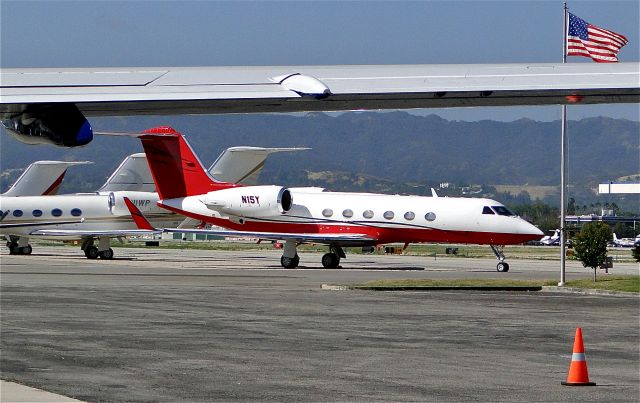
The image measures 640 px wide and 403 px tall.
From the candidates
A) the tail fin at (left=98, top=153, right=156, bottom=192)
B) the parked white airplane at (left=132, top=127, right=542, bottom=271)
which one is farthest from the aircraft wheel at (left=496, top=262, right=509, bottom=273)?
the tail fin at (left=98, top=153, right=156, bottom=192)

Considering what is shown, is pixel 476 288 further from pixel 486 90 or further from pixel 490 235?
pixel 486 90

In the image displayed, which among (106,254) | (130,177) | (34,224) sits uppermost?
(130,177)

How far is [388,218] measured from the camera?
4744 centimetres

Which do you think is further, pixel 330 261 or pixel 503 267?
pixel 330 261

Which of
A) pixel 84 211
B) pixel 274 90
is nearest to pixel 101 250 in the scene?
pixel 84 211

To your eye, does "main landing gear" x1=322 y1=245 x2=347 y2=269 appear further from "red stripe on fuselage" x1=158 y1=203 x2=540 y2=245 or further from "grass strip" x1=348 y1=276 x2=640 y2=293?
"grass strip" x1=348 y1=276 x2=640 y2=293

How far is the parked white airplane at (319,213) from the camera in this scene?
4606cm

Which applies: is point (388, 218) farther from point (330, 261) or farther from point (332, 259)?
point (330, 261)

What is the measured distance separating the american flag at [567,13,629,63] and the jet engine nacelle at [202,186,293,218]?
1745cm

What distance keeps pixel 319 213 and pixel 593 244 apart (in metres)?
13.9

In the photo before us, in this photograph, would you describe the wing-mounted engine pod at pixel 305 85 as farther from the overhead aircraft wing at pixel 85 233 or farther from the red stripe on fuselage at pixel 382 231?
the overhead aircraft wing at pixel 85 233

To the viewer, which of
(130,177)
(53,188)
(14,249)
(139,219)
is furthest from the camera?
(130,177)

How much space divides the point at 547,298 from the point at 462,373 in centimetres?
1502

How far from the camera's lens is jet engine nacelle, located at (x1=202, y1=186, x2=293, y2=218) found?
1852 inches
